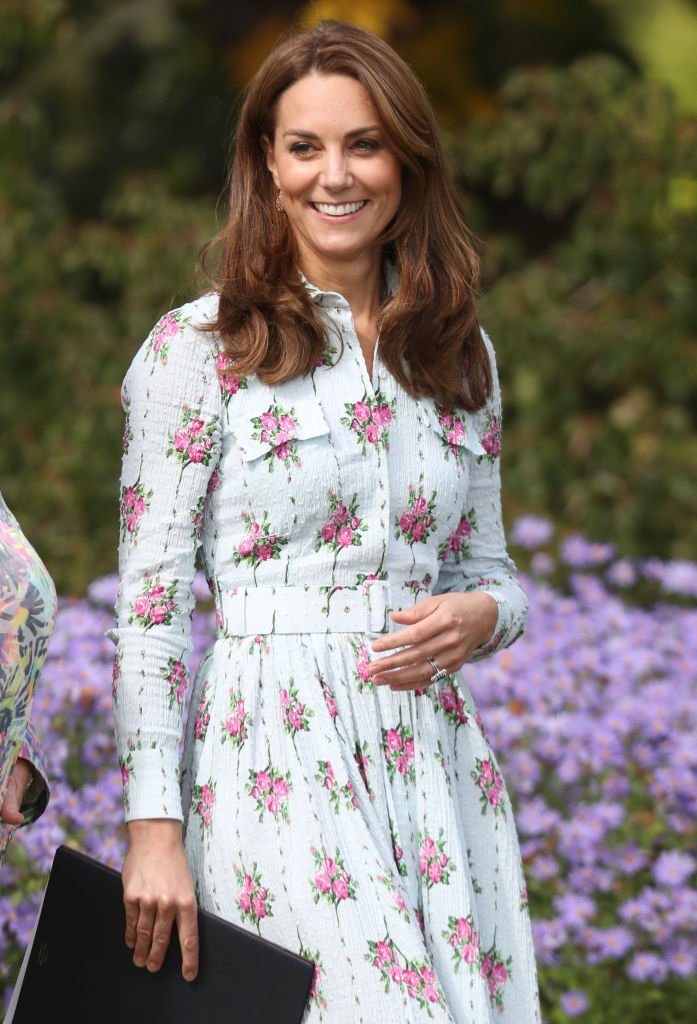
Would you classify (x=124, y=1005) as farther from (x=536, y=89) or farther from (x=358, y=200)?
(x=536, y=89)

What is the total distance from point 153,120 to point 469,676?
502 centimetres

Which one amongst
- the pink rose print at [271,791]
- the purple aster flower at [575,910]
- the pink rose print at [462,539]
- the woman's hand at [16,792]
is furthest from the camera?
the purple aster flower at [575,910]

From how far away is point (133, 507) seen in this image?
1928 millimetres

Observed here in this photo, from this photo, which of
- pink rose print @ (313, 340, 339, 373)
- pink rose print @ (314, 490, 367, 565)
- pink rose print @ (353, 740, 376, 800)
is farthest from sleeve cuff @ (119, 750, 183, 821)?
pink rose print @ (313, 340, 339, 373)

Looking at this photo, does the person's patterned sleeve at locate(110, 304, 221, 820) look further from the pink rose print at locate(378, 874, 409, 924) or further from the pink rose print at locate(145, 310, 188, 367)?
the pink rose print at locate(378, 874, 409, 924)

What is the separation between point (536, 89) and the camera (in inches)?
197

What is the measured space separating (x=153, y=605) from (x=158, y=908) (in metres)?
0.37

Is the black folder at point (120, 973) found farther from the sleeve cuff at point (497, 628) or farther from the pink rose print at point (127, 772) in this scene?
the sleeve cuff at point (497, 628)

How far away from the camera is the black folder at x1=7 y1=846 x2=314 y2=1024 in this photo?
174 centimetres

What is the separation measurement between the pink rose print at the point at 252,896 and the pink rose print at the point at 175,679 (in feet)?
0.71

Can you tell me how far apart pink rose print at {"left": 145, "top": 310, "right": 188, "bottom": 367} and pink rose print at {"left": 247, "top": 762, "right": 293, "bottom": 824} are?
0.53 metres

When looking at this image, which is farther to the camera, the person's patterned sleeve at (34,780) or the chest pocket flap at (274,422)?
the chest pocket flap at (274,422)

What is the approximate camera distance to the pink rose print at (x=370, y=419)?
1979mm

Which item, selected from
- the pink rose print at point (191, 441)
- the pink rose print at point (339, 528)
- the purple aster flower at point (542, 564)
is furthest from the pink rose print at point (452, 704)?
the purple aster flower at point (542, 564)
